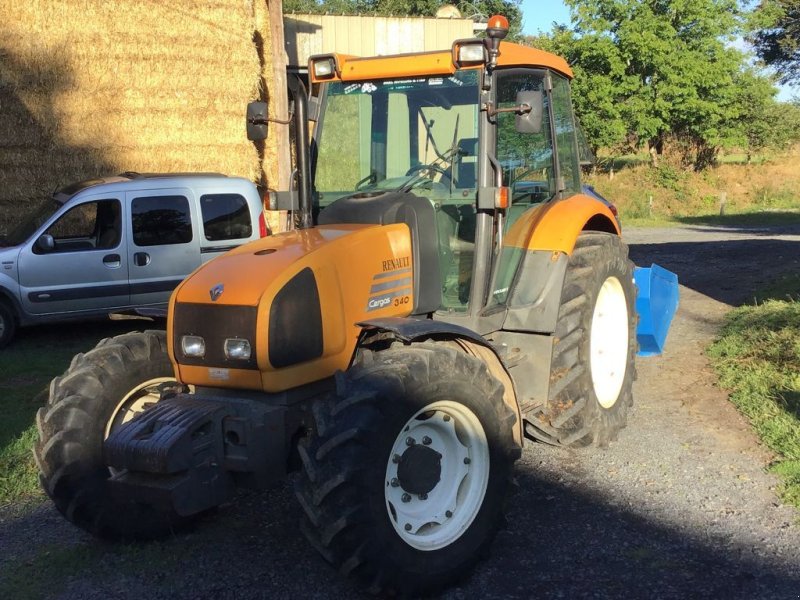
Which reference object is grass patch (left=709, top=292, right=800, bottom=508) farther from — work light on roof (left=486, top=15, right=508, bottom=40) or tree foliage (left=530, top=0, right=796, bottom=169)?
tree foliage (left=530, top=0, right=796, bottom=169)

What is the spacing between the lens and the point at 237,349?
13.0ft

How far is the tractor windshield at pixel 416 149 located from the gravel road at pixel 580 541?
1.36m

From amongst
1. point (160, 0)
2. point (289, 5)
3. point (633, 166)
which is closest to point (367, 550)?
point (160, 0)

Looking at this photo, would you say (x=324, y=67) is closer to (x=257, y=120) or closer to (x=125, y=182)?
(x=257, y=120)

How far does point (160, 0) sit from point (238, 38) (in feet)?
4.08

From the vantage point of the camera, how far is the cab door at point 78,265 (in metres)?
9.46

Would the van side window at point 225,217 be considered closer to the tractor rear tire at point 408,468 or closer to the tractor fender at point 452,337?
the tractor fender at point 452,337

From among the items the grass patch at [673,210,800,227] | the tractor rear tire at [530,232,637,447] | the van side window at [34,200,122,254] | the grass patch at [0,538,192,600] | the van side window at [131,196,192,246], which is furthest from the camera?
the grass patch at [673,210,800,227]

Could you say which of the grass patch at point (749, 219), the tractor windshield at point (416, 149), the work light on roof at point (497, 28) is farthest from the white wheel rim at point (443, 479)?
the grass patch at point (749, 219)

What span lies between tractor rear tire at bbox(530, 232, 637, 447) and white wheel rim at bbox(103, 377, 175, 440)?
6.99 feet

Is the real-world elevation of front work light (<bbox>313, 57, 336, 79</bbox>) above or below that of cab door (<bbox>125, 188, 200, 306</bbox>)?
above

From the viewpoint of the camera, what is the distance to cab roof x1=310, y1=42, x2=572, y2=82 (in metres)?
4.77

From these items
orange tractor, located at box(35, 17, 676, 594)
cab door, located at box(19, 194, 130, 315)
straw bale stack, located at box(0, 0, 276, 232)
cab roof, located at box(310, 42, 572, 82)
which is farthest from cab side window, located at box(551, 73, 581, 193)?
straw bale stack, located at box(0, 0, 276, 232)

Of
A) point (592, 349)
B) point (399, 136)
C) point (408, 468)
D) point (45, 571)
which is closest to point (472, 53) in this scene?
point (399, 136)
